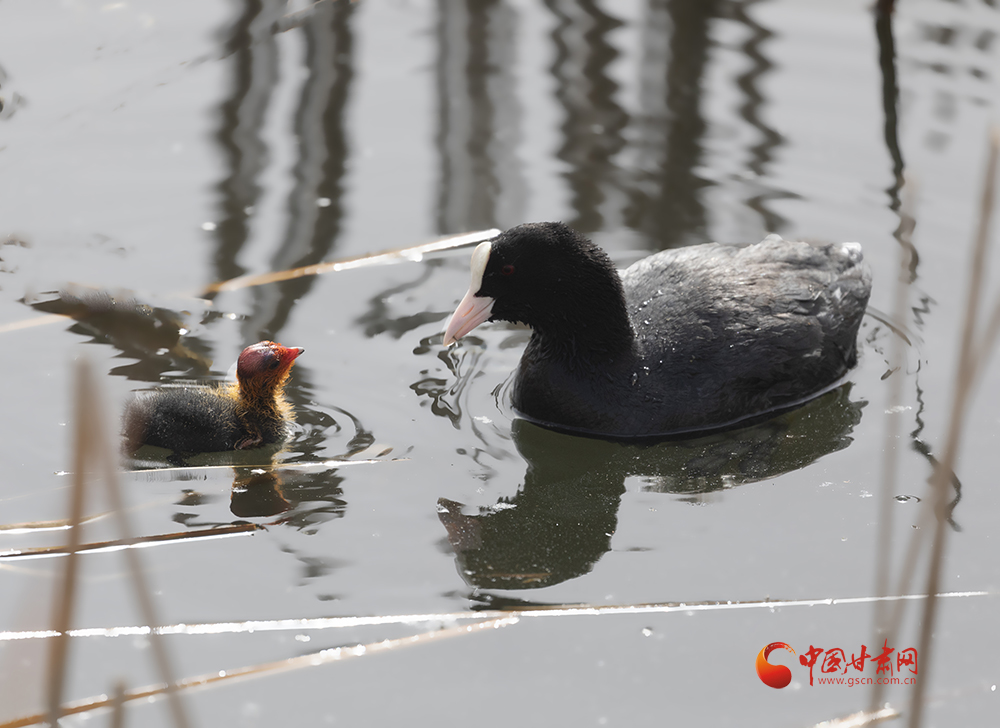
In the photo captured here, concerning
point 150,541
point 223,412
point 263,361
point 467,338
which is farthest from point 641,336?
point 150,541

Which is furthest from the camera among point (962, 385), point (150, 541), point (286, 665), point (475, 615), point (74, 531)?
point (150, 541)

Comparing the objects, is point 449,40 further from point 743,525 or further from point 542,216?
point 743,525

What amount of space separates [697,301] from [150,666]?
88.6 inches

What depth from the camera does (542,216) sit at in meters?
5.30

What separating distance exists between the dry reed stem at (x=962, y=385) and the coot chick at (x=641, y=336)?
7.74 feet

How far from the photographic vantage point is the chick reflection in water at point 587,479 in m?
3.43

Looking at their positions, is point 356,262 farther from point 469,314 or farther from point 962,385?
point 962,385

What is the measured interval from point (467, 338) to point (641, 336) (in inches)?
31.8

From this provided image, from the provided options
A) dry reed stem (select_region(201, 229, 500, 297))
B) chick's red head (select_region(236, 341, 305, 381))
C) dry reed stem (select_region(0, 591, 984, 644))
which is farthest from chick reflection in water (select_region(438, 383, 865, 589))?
dry reed stem (select_region(201, 229, 500, 297))

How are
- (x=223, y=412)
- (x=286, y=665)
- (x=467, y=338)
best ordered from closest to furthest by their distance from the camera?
(x=286, y=665) → (x=223, y=412) → (x=467, y=338)

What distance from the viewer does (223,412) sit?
3783 mm

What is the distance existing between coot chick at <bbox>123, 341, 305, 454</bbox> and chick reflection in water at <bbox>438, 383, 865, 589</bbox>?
0.72 metres

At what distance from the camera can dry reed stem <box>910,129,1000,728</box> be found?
1432 mm

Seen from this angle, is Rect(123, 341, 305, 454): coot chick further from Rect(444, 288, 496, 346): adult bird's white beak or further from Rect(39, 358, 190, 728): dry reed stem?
Rect(39, 358, 190, 728): dry reed stem
